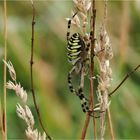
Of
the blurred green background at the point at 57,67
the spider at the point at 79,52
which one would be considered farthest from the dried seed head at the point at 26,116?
the blurred green background at the point at 57,67

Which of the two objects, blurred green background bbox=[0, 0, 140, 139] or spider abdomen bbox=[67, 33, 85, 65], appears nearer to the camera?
spider abdomen bbox=[67, 33, 85, 65]

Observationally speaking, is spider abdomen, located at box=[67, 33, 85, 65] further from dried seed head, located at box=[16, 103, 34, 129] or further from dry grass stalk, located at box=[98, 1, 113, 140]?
dried seed head, located at box=[16, 103, 34, 129]

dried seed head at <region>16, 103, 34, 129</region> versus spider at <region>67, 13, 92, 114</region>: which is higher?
spider at <region>67, 13, 92, 114</region>

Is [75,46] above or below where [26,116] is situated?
above

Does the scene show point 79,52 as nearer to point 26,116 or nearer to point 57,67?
point 26,116

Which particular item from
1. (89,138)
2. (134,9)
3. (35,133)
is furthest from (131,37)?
(35,133)

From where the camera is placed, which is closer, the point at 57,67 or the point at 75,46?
the point at 75,46

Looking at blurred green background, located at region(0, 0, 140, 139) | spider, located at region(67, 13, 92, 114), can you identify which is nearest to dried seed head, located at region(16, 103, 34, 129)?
spider, located at region(67, 13, 92, 114)

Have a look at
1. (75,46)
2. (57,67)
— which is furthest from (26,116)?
(57,67)

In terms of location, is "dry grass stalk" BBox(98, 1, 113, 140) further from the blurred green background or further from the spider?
the blurred green background

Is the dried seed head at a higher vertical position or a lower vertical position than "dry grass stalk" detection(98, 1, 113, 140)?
lower
